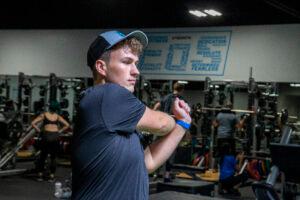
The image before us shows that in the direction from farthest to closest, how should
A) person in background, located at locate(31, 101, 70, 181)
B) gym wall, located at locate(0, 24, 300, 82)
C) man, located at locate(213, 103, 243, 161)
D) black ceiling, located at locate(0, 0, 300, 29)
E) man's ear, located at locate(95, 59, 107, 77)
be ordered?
black ceiling, located at locate(0, 0, 300, 29) < gym wall, located at locate(0, 24, 300, 82) < man, located at locate(213, 103, 243, 161) < person in background, located at locate(31, 101, 70, 181) < man's ear, located at locate(95, 59, 107, 77)

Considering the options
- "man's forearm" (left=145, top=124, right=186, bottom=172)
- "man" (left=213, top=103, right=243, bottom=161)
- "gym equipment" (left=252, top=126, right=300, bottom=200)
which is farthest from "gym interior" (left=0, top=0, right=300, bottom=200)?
"man's forearm" (left=145, top=124, right=186, bottom=172)

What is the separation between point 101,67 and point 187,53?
8.11 metres

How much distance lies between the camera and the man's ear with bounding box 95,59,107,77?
144 centimetres

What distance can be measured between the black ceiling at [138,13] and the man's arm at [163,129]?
9.47 m

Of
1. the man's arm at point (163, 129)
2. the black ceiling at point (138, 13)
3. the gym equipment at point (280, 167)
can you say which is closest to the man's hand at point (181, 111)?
the man's arm at point (163, 129)

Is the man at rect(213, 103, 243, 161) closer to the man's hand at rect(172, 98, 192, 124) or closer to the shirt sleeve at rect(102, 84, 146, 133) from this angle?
the man's hand at rect(172, 98, 192, 124)

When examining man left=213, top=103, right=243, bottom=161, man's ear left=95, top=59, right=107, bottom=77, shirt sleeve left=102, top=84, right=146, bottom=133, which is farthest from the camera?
man left=213, top=103, right=243, bottom=161

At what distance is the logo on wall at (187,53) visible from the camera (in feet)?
30.1

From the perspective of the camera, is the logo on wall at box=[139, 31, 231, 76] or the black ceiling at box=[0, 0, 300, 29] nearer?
the logo on wall at box=[139, 31, 231, 76]

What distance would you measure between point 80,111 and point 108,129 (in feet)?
0.34

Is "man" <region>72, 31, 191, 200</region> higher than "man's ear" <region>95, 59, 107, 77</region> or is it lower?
lower

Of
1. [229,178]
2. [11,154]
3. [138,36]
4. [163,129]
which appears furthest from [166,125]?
[11,154]

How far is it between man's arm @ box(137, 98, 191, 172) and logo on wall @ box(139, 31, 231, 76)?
7695 millimetres

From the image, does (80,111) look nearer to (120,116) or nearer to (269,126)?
(120,116)
